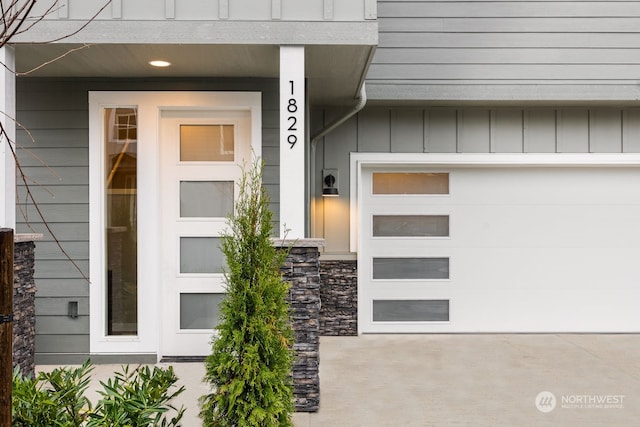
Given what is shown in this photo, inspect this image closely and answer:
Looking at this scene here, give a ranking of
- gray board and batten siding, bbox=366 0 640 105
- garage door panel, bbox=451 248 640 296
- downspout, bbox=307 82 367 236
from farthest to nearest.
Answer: garage door panel, bbox=451 248 640 296 < gray board and batten siding, bbox=366 0 640 105 < downspout, bbox=307 82 367 236

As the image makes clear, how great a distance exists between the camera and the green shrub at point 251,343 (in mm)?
2727

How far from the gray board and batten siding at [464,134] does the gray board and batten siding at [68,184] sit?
61.1 inches

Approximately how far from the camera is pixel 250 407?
2.70m

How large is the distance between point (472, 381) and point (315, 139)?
3.01 metres

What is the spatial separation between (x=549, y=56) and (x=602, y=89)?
66 centimetres

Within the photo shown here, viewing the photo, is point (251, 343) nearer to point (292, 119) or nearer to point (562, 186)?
point (292, 119)

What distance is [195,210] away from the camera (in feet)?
15.9

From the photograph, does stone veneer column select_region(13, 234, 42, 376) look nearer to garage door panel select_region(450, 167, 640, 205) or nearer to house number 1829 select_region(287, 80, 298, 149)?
house number 1829 select_region(287, 80, 298, 149)

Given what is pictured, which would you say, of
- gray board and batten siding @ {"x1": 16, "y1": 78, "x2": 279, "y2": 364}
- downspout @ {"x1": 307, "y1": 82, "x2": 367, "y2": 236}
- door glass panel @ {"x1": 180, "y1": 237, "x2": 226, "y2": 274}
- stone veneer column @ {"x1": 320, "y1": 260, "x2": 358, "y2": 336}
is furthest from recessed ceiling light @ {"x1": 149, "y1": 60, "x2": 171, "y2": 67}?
stone veneer column @ {"x1": 320, "y1": 260, "x2": 358, "y2": 336}

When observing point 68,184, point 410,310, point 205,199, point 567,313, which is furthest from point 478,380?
point 68,184

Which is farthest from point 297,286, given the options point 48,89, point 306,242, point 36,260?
point 48,89

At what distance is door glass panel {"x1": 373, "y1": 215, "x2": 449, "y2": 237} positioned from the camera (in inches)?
246

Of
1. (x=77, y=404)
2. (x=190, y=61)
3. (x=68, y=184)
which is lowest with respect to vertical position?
(x=77, y=404)

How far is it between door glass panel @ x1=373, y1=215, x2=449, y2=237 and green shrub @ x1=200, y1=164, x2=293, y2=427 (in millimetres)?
3407
